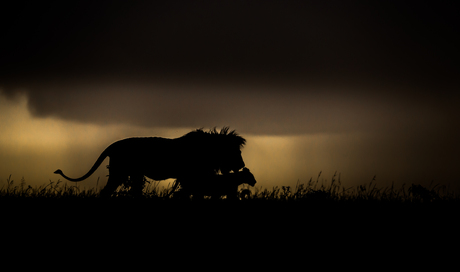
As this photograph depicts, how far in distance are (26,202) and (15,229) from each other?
→ 1.65 meters

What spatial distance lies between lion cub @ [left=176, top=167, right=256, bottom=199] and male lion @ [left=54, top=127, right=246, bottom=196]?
0.85 feet

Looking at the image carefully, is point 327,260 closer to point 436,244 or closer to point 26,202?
point 436,244

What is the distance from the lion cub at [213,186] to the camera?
26.6ft

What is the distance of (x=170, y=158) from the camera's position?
29.5 feet

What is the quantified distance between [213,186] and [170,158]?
134 cm

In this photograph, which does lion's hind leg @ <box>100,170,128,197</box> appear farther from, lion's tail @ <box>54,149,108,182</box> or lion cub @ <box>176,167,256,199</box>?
lion cub @ <box>176,167,256,199</box>

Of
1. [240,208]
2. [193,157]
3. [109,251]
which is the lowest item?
[109,251]

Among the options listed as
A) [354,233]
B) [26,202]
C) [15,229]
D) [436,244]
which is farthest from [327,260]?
[26,202]

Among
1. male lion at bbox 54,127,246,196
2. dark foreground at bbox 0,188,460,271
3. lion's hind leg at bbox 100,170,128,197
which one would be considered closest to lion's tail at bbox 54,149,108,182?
male lion at bbox 54,127,246,196

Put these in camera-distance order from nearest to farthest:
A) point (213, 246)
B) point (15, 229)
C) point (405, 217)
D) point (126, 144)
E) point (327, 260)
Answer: point (327, 260), point (213, 246), point (15, 229), point (405, 217), point (126, 144)

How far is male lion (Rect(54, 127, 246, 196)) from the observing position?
877 centimetres

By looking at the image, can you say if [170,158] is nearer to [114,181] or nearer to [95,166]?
[114,181]

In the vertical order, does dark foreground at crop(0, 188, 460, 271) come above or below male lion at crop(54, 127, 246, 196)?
below

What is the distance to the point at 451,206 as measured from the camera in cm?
661
